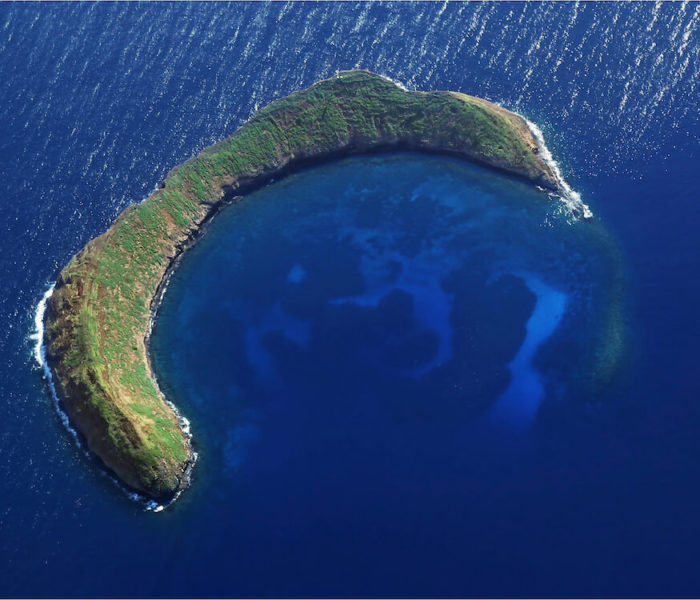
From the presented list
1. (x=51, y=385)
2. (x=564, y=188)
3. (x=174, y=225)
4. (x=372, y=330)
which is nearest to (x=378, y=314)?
(x=372, y=330)

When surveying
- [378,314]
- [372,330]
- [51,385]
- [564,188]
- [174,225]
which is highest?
A: [564,188]

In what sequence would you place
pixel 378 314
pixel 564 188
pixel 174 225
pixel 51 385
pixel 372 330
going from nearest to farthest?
pixel 51 385
pixel 372 330
pixel 378 314
pixel 174 225
pixel 564 188

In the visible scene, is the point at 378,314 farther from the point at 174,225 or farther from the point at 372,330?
the point at 174,225

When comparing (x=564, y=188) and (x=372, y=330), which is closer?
(x=372, y=330)

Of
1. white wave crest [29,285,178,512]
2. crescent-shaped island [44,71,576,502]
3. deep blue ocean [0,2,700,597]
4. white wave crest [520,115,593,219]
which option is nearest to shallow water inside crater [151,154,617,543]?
deep blue ocean [0,2,700,597]

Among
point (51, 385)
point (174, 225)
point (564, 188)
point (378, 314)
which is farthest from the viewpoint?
point (564, 188)

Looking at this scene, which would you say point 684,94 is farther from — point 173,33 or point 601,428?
point 173,33

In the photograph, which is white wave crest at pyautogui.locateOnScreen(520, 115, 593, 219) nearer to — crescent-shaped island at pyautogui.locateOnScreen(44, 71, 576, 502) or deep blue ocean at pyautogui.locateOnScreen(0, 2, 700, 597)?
crescent-shaped island at pyautogui.locateOnScreen(44, 71, 576, 502)
